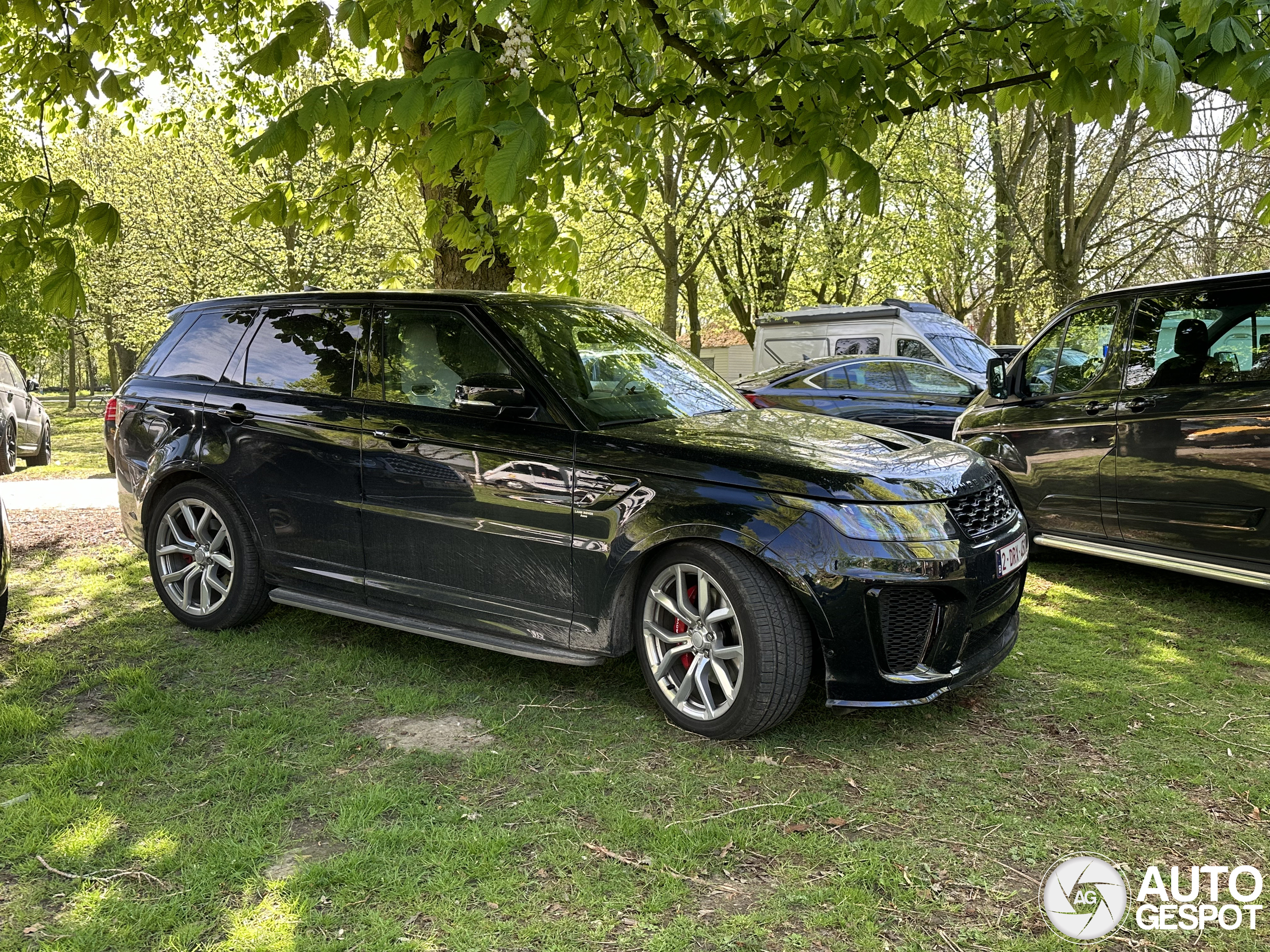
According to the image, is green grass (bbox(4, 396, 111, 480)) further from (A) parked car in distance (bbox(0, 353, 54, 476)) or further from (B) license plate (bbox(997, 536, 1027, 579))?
(B) license plate (bbox(997, 536, 1027, 579))

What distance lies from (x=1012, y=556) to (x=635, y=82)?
3.27 metres

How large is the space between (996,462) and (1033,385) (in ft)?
2.01

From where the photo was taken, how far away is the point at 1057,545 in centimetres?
678

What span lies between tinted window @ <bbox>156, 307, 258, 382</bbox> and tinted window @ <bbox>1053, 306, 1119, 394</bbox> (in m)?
5.26

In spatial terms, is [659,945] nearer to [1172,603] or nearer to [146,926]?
[146,926]

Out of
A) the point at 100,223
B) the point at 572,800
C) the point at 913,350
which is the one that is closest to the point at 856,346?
the point at 913,350

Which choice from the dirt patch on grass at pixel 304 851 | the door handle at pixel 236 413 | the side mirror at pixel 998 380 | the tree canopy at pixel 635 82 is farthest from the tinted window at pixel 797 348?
the dirt patch on grass at pixel 304 851

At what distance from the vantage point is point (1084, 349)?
22.2ft

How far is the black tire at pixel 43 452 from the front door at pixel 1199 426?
14.6 metres

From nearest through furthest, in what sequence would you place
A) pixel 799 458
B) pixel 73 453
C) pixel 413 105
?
1. pixel 413 105
2. pixel 799 458
3. pixel 73 453

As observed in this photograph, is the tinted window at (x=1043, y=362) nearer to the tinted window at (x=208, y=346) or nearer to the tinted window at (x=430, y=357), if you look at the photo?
the tinted window at (x=430, y=357)

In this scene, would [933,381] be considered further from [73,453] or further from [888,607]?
[73,453]

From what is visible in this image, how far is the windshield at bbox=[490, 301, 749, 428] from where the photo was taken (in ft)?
15.2

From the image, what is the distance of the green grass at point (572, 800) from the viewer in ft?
9.54
